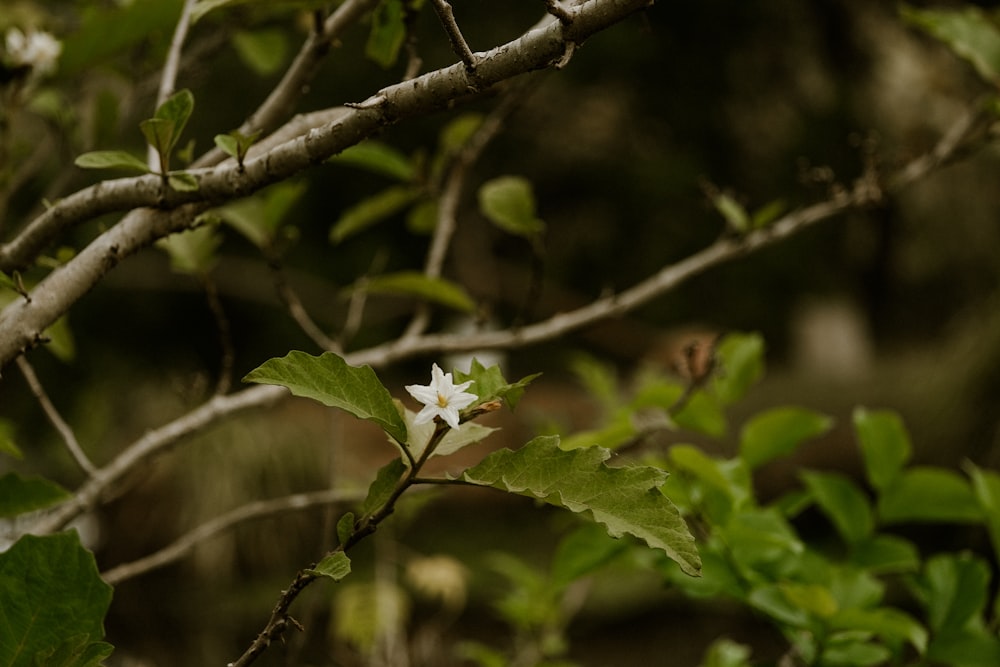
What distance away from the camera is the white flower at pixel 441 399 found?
42 centimetres

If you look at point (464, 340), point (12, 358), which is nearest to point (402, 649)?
point (464, 340)

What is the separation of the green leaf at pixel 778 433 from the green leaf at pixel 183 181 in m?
0.47

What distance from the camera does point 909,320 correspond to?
352 cm

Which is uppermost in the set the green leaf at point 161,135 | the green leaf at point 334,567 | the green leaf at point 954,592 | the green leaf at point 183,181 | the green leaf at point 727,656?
the green leaf at point 161,135

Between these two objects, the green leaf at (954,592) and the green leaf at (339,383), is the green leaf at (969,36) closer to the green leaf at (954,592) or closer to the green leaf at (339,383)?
the green leaf at (954,592)

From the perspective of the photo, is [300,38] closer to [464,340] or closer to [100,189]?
[464,340]

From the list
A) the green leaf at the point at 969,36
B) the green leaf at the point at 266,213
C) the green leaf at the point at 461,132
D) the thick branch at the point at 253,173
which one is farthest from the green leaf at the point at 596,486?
the green leaf at the point at 969,36

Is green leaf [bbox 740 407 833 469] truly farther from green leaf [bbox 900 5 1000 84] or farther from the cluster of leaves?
green leaf [bbox 900 5 1000 84]

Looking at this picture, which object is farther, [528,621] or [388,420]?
[528,621]

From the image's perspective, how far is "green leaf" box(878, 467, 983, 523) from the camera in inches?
27.5

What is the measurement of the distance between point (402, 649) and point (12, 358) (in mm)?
850

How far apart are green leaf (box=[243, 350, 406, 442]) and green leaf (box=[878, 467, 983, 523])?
468mm

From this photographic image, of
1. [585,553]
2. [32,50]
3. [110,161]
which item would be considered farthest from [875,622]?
[32,50]

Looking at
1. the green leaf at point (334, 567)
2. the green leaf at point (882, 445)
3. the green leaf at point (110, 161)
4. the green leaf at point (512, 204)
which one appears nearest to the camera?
the green leaf at point (334, 567)
